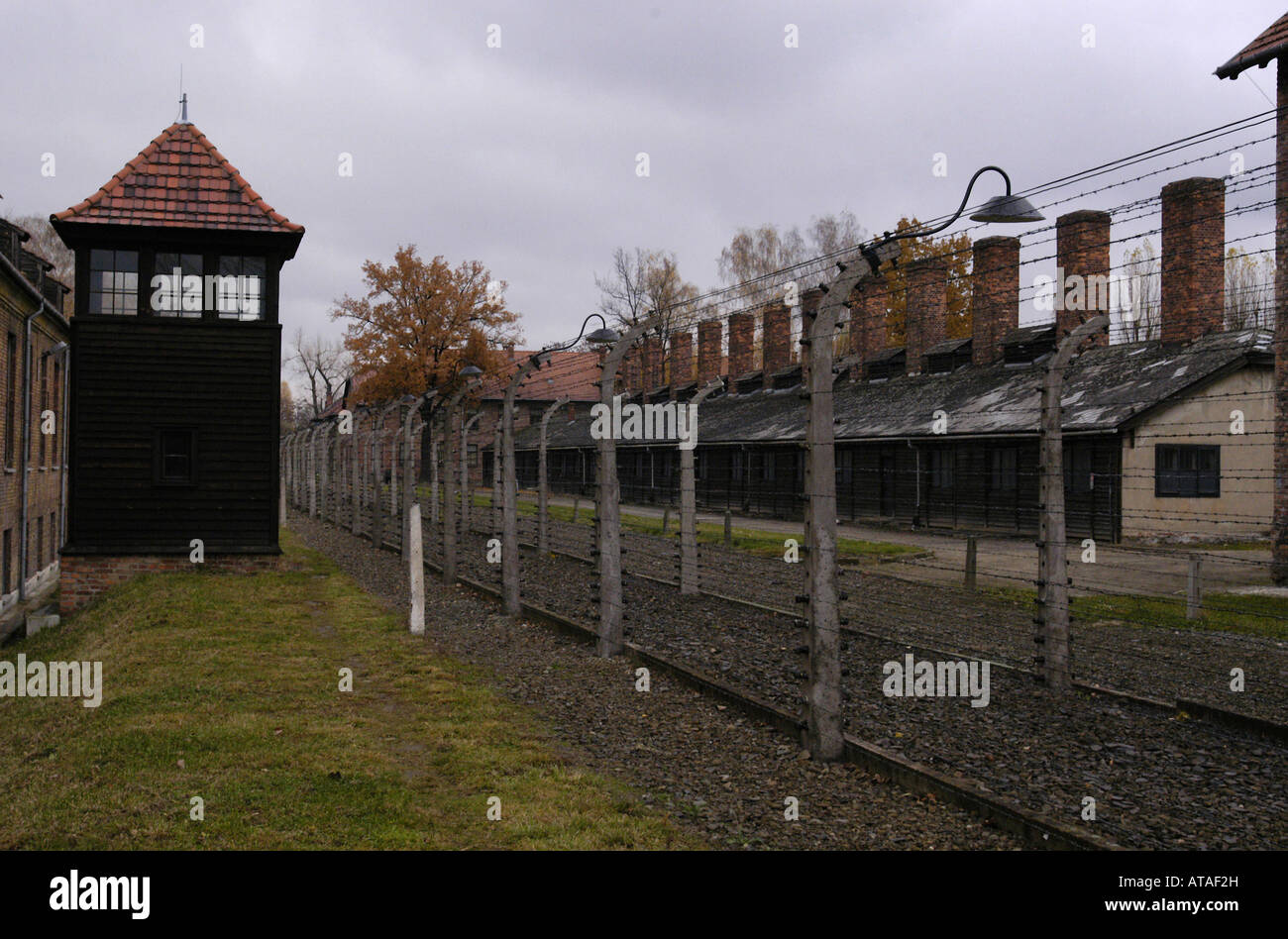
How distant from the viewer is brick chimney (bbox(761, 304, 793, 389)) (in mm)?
42281

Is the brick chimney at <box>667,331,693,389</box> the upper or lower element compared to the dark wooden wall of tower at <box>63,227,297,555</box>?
upper

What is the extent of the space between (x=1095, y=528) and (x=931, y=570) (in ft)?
26.8

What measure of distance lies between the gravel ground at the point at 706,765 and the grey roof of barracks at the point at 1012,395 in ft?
37.8

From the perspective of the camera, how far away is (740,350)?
157 ft

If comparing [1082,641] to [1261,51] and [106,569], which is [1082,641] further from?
[106,569]

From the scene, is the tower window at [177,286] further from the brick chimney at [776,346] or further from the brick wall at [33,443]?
the brick chimney at [776,346]

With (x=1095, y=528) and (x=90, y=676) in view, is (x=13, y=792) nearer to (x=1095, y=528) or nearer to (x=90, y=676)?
(x=90, y=676)

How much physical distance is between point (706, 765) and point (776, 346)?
3790 centimetres


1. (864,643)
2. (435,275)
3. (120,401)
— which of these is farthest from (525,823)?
(435,275)

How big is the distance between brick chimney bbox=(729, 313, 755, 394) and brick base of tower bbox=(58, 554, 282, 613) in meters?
29.2

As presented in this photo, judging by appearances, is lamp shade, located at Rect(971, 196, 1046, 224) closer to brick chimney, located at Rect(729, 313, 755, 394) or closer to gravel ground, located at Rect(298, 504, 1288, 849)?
gravel ground, located at Rect(298, 504, 1288, 849)

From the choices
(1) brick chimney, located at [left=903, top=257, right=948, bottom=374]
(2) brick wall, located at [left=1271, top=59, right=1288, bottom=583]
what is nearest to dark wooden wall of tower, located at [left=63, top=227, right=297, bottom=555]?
(2) brick wall, located at [left=1271, top=59, right=1288, bottom=583]

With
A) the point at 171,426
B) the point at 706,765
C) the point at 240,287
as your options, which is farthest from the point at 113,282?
the point at 706,765

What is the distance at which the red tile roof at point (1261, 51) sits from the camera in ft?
60.2
